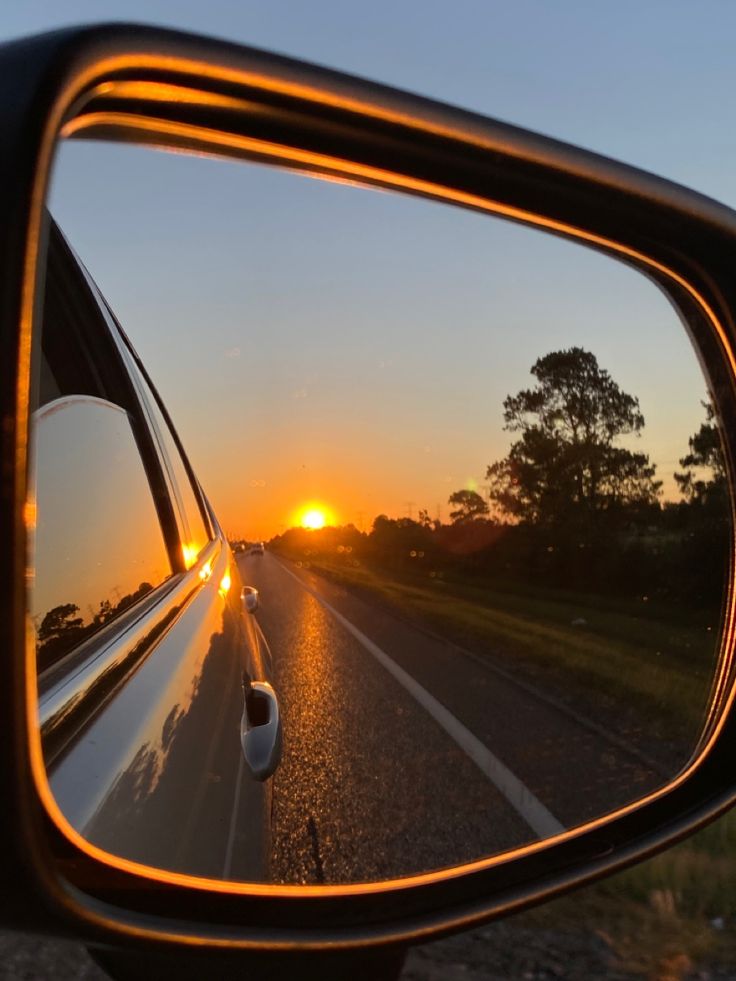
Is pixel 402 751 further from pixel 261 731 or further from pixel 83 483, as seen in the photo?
pixel 83 483

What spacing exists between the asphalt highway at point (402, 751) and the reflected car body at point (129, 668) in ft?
0.26

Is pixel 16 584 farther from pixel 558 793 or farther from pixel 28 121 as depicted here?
pixel 558 793

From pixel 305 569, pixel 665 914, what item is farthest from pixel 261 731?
pixel 665 914

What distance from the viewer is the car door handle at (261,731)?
6.37 feet

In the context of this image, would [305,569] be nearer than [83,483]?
No

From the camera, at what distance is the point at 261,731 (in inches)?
80.6

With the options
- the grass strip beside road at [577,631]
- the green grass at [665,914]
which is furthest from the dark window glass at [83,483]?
the green grass at [665,914]

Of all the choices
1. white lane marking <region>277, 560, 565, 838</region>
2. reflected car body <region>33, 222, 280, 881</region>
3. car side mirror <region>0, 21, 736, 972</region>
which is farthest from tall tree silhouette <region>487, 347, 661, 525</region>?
reflected car body <region>33, 222, 280, 881</region>

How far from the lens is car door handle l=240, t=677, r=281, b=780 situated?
1.94 m

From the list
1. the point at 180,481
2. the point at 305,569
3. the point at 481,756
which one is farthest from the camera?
the point at 180,481

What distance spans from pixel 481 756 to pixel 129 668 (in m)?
0.88

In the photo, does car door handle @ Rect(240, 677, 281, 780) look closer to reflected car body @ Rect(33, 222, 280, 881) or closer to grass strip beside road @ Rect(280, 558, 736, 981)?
reflected car body @ Rect(33, 222, 280, 881)

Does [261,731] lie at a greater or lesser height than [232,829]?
greater

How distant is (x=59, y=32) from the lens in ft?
3.74
